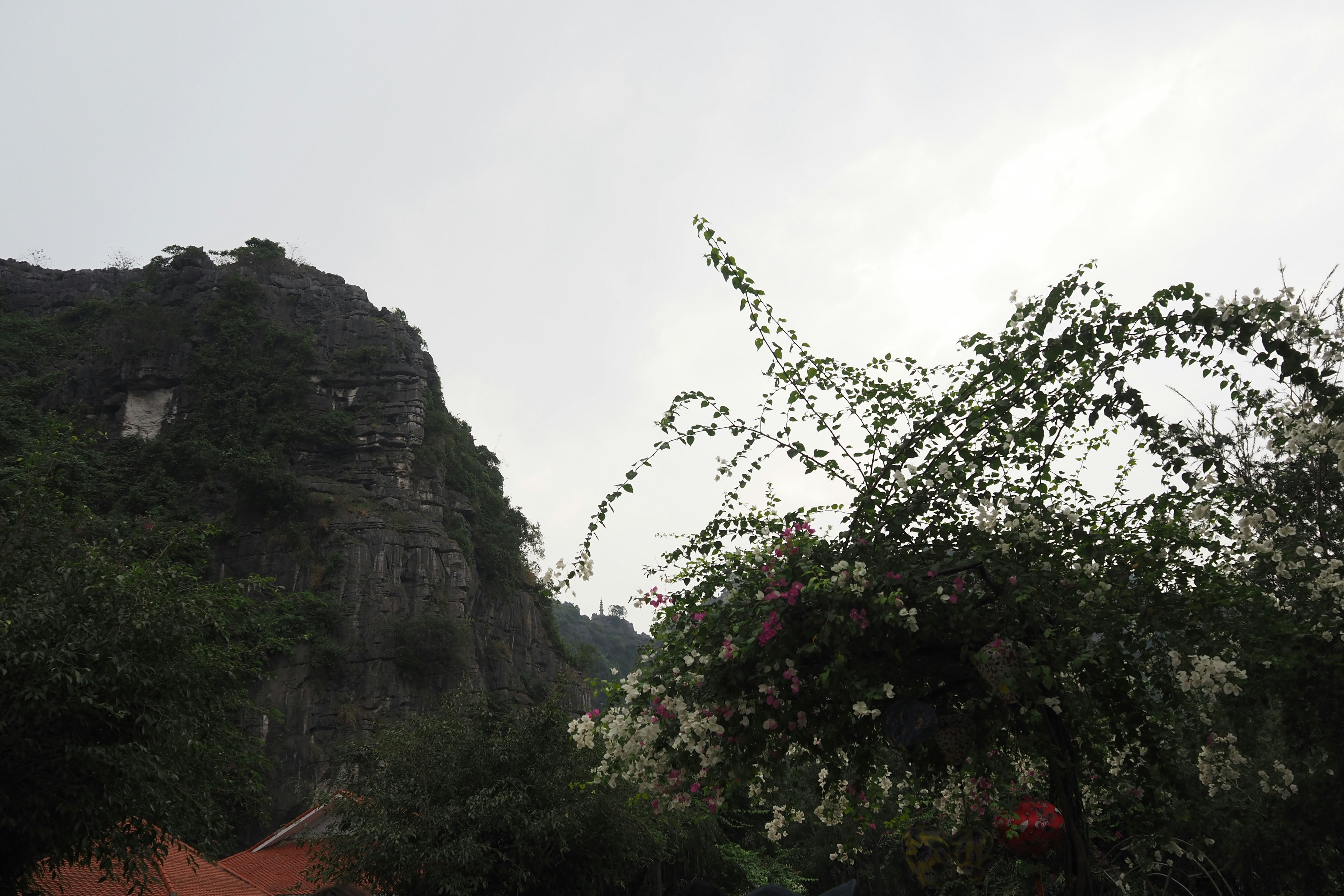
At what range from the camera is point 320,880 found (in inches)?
593

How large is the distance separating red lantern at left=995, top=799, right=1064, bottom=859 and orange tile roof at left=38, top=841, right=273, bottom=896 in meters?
7.97

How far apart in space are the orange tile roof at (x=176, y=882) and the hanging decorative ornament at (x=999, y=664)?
846cm

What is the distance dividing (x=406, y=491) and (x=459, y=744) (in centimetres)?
2774

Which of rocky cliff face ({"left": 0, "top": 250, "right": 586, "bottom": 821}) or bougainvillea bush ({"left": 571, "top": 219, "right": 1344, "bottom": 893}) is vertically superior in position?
rocky cliff face ({"left": 0, "top": 250, "right": 586, "bottom": 821})

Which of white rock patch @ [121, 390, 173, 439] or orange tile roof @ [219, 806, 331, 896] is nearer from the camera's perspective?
orange tile roof @ [219, 806, 331, 896]

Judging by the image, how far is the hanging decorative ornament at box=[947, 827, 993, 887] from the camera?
6719 mm

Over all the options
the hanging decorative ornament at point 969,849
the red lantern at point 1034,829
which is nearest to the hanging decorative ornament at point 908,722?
the red lantern at point 1034,829

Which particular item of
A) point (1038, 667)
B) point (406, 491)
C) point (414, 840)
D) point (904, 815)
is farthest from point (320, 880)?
point (406, 491)

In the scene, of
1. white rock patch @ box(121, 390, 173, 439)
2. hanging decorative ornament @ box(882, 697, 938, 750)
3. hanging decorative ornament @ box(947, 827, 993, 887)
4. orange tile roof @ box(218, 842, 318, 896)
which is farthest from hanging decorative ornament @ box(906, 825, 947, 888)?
white rock patch @ box(121, 390, 173, 439)

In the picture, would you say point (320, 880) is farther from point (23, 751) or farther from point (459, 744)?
point (23, 751)

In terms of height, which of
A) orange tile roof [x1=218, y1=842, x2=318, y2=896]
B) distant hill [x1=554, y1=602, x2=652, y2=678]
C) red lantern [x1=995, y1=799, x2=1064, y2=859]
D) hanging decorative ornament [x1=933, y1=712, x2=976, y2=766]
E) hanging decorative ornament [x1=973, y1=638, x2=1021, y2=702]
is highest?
distant hill [x1=554, y1=602, x2=652, y2=678]

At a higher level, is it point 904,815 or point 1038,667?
point 1038,667

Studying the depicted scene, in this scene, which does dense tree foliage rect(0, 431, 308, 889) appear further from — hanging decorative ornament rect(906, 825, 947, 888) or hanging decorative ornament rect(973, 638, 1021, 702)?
hanging decorative ornament rect(973, 638, 1021, 702)

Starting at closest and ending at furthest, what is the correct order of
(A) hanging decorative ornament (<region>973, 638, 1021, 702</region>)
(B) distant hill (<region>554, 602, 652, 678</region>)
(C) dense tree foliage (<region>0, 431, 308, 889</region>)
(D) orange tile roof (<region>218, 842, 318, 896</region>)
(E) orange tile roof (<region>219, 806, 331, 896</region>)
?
1. (A) hanging decorative ornament (<region>973, 638, 1021, 702</region>)
2. (C) dense tree foliage (<region>0, 431, 308, 889</region>)
3. (D) orange tile roof (<region>218, 842, 318, 896</region>)
4. (E) orange tile roof (<region>219, 806, 331, 896</region>)
5. (B) distant hill (<region>554, 602, 652, 678</region>)
